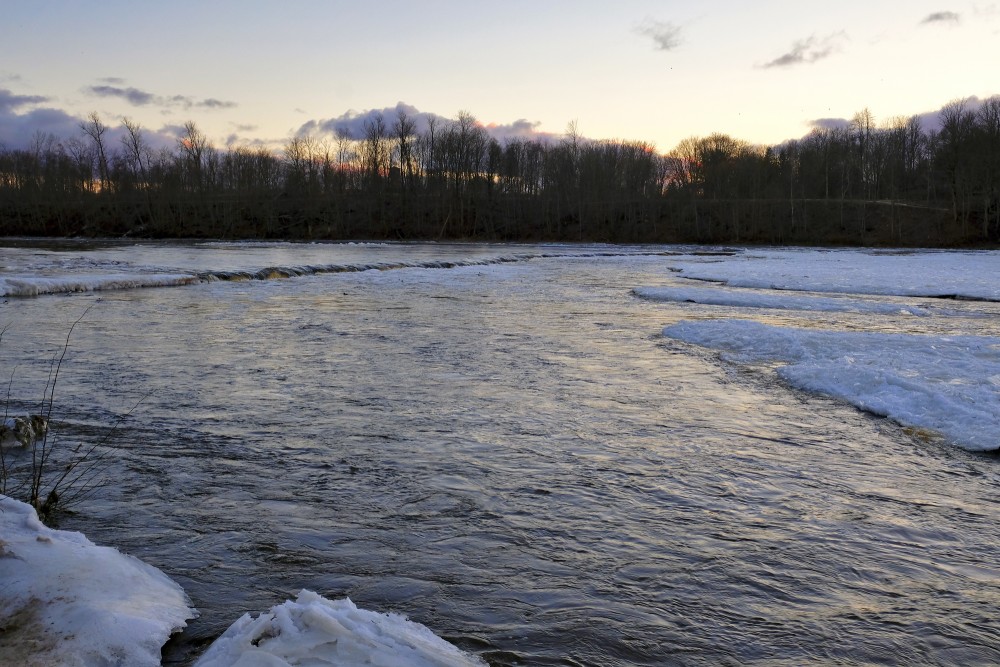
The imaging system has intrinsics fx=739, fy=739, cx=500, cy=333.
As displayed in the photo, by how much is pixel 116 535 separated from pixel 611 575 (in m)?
2.93

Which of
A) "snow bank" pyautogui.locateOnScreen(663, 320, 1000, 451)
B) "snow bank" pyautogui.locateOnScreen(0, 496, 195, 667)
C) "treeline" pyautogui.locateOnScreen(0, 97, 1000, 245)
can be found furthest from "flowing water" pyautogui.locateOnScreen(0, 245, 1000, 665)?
"treeline" pyautogui.locateOnScreen(0, 97, 1000, 245)

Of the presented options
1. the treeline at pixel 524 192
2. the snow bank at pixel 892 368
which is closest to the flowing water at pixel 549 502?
the snow bank at pixel 892 368

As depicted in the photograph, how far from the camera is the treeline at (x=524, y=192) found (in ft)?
219

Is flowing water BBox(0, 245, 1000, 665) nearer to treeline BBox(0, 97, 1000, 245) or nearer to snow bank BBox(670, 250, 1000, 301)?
snow bank BBox(670, 250, 1000, 301)

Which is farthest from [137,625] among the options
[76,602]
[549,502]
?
[549,502]

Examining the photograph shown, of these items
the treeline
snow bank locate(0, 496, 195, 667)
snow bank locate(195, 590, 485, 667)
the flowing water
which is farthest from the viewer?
the treeline

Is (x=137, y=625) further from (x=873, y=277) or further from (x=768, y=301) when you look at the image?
(x=873, y=277)

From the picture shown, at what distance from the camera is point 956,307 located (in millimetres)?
18078

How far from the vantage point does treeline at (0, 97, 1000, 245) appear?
6662cm

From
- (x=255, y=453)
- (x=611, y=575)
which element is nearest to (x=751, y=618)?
(x=611, y=575)

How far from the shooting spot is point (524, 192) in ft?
273

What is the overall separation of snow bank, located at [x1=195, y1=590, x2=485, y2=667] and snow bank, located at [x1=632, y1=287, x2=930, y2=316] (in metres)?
16.2

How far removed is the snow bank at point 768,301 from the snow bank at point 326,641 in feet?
53.1

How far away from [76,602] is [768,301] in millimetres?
18462
